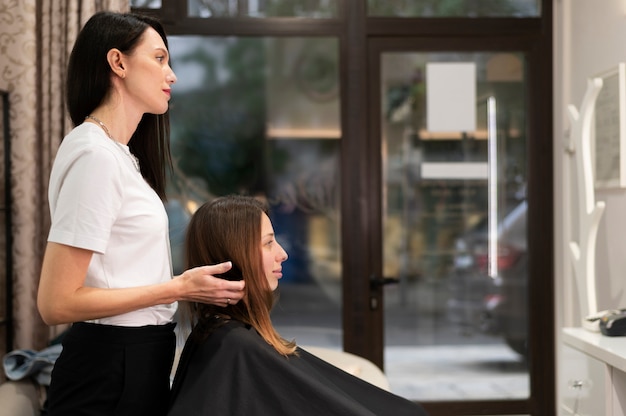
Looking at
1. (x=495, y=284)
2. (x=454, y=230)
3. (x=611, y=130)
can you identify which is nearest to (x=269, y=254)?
(x=611, y=130)

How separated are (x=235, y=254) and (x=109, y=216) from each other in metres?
0.40

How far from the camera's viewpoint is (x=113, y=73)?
1.46 metres

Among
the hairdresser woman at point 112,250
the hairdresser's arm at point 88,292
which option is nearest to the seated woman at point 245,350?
the hairdresser woman at point 112,250

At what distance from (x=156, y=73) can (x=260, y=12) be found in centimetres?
227

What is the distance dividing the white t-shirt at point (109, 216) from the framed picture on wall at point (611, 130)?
2.11 meters

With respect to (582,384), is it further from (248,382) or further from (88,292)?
(88,292)

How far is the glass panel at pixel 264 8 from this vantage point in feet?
11.9

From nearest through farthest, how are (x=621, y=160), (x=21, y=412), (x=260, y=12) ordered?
1. (x=21, y=412)
2. (x=621, y=160)
3. (x=260, y=12)

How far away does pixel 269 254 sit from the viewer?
1730 millimetres

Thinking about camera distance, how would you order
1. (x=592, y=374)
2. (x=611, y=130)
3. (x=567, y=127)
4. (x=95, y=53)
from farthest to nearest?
(x=567, y=127) → (x=611, y=130) → (x=592, y=374) → (x=95, y=53)

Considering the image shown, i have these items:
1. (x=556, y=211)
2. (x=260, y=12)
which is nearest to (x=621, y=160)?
(x=556, y=211)

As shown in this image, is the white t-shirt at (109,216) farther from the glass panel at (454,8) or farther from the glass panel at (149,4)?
the glass panel at (454,8)

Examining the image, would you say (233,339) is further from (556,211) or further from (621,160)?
(556,211)

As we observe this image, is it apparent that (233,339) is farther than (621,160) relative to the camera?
No
